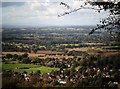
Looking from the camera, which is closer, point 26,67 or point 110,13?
point 110,13

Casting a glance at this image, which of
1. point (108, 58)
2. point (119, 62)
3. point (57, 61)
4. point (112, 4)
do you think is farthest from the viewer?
point (57, 61)

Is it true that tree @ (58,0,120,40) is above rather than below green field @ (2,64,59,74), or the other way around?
above

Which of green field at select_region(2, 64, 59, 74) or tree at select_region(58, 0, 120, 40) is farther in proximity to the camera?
green field at select_region(2, 64, 59, 74)

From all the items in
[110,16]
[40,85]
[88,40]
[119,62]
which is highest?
[110,16]

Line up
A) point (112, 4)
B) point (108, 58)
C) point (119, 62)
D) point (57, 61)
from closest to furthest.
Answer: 1. point (112, 4)
2. point (119, 62)
3. point (108, 58)
4. point (57, 61)

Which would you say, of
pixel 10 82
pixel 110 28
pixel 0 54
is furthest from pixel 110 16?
pixel 0 54

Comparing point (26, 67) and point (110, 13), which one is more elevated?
point (110, 13)

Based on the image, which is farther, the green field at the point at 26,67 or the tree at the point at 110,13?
the green field at the point at 26,67

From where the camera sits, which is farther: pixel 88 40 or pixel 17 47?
pixel 17 47

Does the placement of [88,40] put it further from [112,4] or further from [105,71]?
[112,4]

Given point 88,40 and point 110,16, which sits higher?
point 110,16

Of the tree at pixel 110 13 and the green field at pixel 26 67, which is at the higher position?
the tree at pixel 110 13
